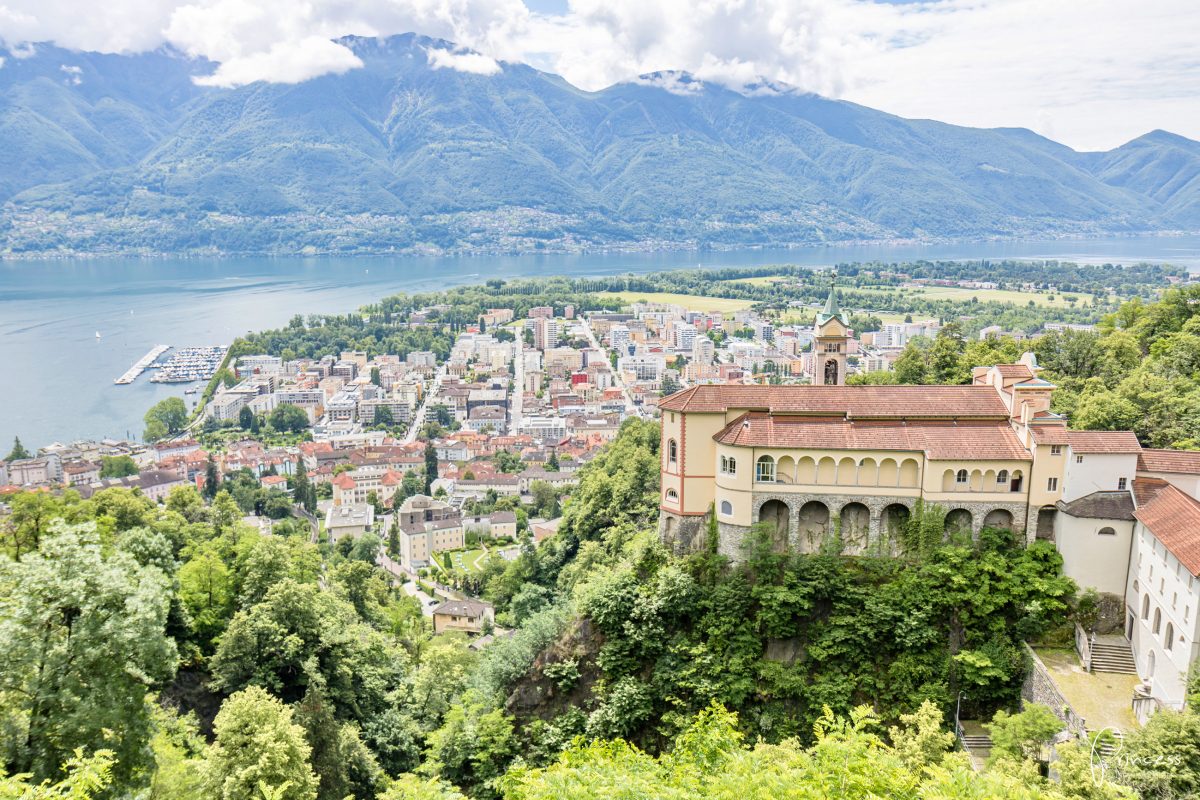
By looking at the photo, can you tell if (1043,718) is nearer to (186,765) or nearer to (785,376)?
(186,765)

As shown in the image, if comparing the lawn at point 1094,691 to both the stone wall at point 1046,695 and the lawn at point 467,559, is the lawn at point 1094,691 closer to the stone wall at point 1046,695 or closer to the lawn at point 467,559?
the stone wall at point 1046,695

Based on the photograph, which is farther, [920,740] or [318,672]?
[318,672]

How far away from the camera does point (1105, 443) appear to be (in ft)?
80.3

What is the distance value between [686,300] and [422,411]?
7314 cm

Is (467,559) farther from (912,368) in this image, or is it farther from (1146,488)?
(1146,488)

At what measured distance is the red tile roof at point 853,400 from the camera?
2634cm

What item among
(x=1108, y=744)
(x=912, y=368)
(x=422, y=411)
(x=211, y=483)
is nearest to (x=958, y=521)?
(x=1108, y=744)

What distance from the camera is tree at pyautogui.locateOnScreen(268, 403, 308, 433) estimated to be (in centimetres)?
11419

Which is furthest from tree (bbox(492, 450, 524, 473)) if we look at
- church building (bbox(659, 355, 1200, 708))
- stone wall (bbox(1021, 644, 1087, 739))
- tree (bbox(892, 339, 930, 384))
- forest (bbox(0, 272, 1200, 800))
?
stone wall (bbox(1021, 644, 1087, 739))

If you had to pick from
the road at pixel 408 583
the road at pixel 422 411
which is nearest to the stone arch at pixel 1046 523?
the road at pixel 408 583

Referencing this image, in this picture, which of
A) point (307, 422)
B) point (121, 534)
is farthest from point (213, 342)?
point (121, 534)

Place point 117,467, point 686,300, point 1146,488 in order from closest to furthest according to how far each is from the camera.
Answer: point 1146,488 < point 117,467 < point 686,300

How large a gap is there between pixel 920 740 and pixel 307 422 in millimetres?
107104

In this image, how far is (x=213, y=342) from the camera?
15488cm
